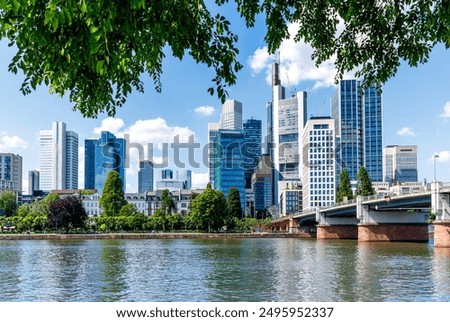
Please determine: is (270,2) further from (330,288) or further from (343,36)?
(330,288)

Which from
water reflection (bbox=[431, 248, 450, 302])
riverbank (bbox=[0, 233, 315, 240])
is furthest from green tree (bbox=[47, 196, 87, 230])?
water reflection (bbox=[431, 248, 450, 302])

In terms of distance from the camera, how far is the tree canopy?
582cm

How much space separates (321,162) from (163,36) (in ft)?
624

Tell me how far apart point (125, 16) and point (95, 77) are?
6.27 feet

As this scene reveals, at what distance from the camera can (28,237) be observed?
4188 inches

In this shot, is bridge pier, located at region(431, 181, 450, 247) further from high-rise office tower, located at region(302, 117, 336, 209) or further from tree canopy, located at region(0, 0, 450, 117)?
high-rise office tower, located at region(302, 117, 336, 209)

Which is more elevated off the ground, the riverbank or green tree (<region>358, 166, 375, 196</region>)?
green tree (<region>358, 166, 375, 196</region>)

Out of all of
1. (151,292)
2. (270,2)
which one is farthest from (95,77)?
(151,292)

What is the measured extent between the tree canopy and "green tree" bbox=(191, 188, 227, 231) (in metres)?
109

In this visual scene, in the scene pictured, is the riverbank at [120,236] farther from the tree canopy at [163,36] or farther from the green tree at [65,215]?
the tree canopy at [163,36]

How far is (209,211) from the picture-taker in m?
119

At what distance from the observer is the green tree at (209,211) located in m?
119

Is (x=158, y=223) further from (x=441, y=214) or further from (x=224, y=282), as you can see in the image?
(x=224, y=282)

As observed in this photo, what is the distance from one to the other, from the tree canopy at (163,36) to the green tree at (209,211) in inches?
4293
